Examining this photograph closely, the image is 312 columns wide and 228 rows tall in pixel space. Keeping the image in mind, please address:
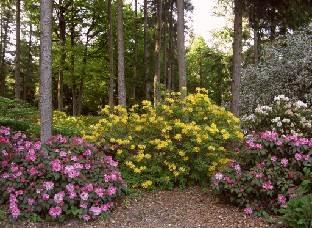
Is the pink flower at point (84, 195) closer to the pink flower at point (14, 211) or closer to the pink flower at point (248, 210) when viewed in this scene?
the pink flower at point (14, 211)

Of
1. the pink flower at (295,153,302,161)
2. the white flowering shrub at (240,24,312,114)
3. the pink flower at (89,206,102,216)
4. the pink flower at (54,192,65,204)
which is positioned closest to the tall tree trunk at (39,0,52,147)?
the pink flower at (54,192,65,204)

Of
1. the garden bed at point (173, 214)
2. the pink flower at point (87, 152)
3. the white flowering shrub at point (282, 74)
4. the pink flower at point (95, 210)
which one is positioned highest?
the white flowering shrub at point (282, 74)

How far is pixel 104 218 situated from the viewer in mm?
4645

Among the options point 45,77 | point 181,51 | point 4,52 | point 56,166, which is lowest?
point 56,166

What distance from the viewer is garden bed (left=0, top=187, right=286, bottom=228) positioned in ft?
14.7

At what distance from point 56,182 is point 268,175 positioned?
127 inches

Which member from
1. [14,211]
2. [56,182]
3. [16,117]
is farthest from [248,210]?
[16,117]

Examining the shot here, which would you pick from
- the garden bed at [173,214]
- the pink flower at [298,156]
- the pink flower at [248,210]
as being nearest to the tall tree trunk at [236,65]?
the garden bed at [173,214]

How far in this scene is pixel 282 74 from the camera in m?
10.8

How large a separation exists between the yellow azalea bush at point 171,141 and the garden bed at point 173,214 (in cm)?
35

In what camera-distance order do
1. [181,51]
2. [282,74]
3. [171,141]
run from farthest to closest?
[282,74] → [181,51] → [171,141]

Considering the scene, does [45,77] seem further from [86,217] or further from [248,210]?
[248,210]

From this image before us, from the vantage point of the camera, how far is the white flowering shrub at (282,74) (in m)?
10.1

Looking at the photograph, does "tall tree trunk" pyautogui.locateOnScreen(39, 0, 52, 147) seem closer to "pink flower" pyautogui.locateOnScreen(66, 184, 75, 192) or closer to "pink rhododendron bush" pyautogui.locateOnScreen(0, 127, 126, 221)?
"pink rhododendron bush" pyautogui.locateOnScreen(0, 127, 126, 221)
